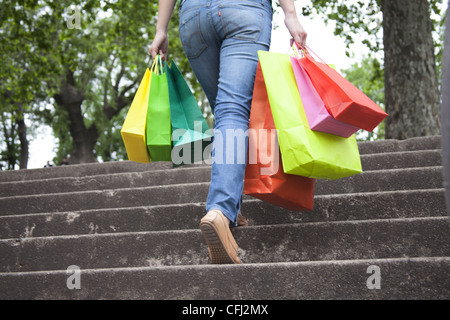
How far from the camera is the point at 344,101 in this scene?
2.38 m

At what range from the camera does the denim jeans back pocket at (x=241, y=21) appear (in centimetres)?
265

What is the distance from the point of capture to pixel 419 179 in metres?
3.86

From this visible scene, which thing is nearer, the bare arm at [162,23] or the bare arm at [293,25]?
the bare arm at [293,25]

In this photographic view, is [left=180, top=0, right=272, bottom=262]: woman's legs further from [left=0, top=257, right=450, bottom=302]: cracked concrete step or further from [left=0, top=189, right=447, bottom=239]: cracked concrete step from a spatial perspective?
[left=0, top=189, right=447, bottom=239]: cracked concrete step

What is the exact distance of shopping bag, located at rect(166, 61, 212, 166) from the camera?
291 cm

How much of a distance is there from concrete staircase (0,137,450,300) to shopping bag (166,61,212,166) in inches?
18.0

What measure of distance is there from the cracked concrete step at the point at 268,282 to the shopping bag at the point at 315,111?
2.12ft

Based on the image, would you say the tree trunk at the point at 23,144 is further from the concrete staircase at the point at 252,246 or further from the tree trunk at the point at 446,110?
the tree trunk at the point at 446,110

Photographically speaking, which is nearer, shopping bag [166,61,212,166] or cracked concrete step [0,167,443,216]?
shopping bag [166,61,212,166]

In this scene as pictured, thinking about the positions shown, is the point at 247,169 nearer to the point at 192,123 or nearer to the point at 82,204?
the point at 192,123

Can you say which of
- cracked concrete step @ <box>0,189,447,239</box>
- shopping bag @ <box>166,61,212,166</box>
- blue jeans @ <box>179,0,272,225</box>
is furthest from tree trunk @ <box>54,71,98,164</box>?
blue jeans @ <box>179,0,272,225</box>

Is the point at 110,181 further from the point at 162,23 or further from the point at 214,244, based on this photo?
the point at 214,244

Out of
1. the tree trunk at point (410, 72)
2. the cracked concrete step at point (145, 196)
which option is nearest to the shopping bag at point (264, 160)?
the cracked concrete step at point (145, 196)

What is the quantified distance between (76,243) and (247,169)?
1.18m
